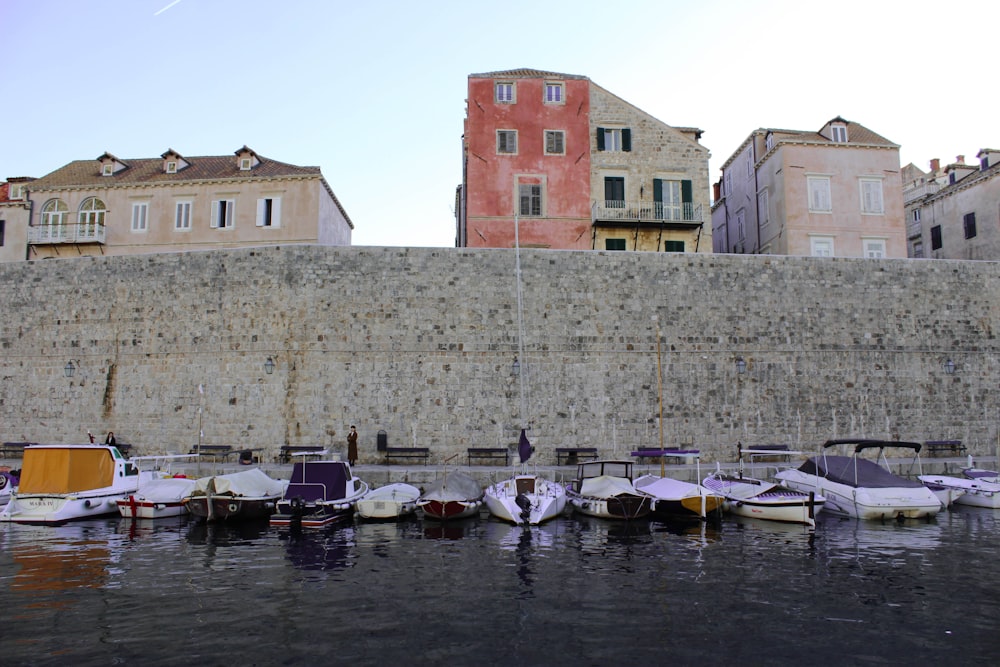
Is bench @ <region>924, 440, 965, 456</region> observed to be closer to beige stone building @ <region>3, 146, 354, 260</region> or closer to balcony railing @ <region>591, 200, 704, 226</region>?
balcony railing @ <region>591, 200, 704, 226</region>

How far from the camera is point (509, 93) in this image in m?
27.8

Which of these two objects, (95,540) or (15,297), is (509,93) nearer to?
(15,297)

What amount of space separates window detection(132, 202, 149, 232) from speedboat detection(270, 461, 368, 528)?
17640mm

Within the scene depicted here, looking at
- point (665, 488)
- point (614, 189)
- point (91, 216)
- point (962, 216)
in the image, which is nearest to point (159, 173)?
point (91, 216)

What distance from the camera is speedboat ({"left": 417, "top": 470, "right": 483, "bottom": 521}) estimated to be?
52.4ft

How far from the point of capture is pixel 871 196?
28.5 meters

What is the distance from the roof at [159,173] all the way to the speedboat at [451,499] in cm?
1616

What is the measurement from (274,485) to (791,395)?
15.4 meters

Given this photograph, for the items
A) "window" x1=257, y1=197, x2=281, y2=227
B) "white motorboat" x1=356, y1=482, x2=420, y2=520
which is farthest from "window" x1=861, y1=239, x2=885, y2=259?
"window" x1=257, y1=197, x2=281, y2=227

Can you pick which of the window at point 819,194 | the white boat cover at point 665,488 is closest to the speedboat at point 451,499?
the white boat cover at point 665,488

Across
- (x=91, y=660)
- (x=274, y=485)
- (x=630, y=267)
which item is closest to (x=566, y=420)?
(x=630, y=267)

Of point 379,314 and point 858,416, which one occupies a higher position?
point 379,314

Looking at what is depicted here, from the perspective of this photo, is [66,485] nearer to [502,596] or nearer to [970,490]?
[502,596]

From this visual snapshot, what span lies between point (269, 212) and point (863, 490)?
Result: 901 inches
